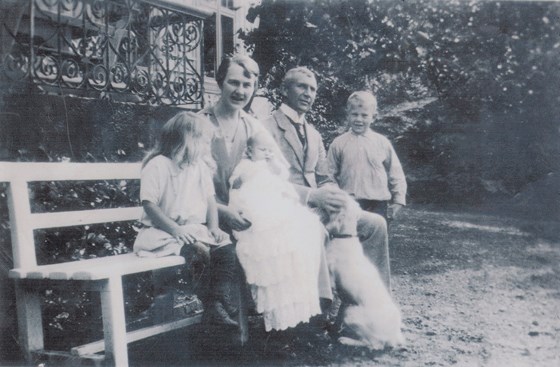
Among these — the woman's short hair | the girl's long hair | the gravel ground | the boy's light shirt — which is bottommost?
the gravel ground

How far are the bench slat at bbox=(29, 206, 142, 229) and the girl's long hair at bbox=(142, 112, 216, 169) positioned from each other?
0.34m

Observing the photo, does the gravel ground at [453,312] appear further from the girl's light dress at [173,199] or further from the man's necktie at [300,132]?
the man's necktie at [300,132]

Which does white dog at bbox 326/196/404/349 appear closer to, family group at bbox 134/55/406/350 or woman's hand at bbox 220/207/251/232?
family group at bbox 134/55/406/350

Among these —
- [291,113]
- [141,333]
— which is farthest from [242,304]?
[291,113]

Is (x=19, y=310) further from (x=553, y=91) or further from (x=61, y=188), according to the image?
(x=553, y=91)

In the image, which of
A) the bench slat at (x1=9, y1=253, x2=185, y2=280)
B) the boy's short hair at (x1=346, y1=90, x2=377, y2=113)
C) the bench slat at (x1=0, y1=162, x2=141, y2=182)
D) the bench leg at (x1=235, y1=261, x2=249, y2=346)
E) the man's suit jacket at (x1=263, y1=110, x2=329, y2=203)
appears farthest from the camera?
the boy's short hair at (x1=346, y1=90, x2=377, y2=113)

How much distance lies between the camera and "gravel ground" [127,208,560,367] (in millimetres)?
2162

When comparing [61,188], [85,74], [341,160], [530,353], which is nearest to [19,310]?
[61,188]

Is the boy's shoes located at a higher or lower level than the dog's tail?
higher

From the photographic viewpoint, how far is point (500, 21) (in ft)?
8.12

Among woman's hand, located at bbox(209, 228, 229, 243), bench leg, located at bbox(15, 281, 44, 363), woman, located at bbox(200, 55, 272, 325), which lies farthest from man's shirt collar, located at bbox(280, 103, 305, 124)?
bench leg, located at bbox(15, 281, 44, 363)

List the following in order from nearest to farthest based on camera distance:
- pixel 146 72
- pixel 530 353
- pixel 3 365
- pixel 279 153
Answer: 1. pixel 3 365
2. pixel 530 353
3. pixel 279 153
4. pixel 146 72

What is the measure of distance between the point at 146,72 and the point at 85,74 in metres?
0.51

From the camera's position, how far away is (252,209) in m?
2.13
